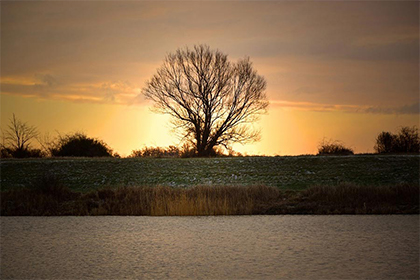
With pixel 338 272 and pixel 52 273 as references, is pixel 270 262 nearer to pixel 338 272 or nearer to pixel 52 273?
pixel 338 272

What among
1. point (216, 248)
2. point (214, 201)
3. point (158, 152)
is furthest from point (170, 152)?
point (216, 248)

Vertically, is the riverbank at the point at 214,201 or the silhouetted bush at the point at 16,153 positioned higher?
the silhouetted bush at the point at 16,153

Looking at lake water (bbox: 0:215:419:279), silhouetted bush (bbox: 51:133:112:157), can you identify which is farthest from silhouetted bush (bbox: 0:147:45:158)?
lake water (bbox: 0:215:419:279)

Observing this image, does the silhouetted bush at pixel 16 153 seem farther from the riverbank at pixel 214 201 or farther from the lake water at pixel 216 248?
the lake water at pixel 216 248

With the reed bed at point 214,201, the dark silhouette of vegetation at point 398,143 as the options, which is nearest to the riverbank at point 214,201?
the reed bed at point 214,201

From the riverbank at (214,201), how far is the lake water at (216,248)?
1110mm

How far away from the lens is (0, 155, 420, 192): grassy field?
1677 cm

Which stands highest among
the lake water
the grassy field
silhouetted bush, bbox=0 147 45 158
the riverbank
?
silhouetted bush, bbox=0 147 45 158

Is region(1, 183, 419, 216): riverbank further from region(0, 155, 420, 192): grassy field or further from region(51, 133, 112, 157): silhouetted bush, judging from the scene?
region(51, 133, 112, 157): silhouetted bush

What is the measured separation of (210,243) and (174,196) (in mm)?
5835

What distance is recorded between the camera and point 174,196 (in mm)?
13328

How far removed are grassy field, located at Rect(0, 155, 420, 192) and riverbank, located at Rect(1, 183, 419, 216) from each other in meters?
2.25

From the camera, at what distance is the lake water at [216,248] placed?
5680 millimetres

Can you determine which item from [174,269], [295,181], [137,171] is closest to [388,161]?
[295,181]
